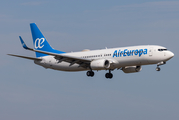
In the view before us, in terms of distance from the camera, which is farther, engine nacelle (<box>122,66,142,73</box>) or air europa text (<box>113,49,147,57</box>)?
engine nacelle (<box>122,66,142,73</box>)

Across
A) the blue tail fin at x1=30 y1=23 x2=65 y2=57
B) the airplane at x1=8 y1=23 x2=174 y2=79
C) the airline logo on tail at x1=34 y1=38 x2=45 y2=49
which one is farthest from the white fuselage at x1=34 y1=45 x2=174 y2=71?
the airline logo on tail at x1=34 y1=38 x2=45 y2=49

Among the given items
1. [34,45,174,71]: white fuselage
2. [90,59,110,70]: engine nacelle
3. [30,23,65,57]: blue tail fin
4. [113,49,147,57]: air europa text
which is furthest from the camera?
[30,23,65,57]: blue tail fin

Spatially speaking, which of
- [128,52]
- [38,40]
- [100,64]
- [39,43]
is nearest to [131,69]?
[128,52]

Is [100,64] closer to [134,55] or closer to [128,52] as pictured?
[128,52]

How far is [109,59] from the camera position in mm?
63219

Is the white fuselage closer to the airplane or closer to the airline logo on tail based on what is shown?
the airplane

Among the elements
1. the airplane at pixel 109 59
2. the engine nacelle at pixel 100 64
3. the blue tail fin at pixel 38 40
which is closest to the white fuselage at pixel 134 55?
the airplane at pixel 109 59

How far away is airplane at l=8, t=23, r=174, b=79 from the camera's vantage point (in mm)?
60250

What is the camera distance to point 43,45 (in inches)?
2990

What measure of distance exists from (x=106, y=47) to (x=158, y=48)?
10.2m

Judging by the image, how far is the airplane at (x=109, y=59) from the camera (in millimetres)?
60250

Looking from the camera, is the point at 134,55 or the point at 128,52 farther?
the point at 128,52

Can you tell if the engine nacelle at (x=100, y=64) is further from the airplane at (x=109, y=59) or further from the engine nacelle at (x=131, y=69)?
the engine nacelle at (x=131, y=69)

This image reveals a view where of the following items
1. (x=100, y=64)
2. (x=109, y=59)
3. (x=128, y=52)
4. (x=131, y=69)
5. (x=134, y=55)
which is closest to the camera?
(x=134, y=55)
